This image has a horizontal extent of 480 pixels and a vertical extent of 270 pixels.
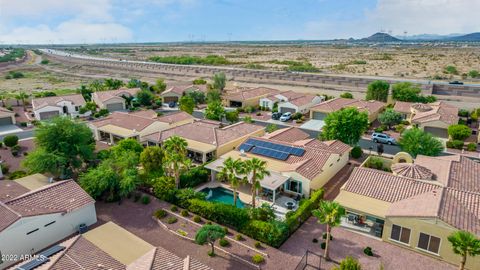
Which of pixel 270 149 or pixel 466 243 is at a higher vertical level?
pixel 270 149

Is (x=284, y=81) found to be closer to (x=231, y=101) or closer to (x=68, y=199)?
(x=231, y=101)

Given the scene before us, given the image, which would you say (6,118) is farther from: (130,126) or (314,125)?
(314,125)

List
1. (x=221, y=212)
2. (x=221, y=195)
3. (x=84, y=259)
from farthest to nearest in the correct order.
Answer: (x=221, y=195) → (x=221, y=212) → (x=84, y=259)

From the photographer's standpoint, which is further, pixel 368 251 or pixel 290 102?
pixel 290 102

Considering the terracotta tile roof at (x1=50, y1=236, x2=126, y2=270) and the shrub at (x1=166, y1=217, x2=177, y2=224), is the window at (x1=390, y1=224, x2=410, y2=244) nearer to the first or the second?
the shrub at (x1=166, y1=217, x2=177, y2=224)

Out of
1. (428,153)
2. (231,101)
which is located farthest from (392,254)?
(231,101)

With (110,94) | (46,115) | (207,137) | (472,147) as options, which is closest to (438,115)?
(472,147)
